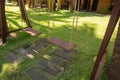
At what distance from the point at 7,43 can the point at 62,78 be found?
2.61 meters

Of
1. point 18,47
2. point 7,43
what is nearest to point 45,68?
point 18,47

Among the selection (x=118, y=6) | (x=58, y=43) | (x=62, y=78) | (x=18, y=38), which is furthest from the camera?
(x=18, y=38)

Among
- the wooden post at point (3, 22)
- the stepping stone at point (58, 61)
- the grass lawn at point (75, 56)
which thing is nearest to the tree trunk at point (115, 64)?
the grass lawn at point (75, 56)

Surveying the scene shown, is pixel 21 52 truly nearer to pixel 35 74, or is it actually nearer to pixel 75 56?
pixel 35 74

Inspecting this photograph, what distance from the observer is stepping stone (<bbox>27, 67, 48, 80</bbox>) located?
11.1 feet

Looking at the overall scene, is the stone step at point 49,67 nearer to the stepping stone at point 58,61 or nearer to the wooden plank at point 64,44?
the stepping stone at point 58,61

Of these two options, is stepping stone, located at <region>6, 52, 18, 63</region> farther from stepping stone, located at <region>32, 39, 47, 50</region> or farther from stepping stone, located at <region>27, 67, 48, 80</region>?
stepping stone, located at <region>32, 39, 47, 50</region>

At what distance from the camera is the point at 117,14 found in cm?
214

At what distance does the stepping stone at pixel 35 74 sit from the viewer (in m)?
3.37

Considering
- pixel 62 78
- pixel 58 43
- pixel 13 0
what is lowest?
pixel 62 78

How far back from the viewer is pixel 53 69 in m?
3.70

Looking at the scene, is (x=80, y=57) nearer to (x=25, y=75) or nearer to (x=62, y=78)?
(x=62, y=78)

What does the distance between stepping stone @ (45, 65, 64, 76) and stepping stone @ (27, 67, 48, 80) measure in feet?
0.79

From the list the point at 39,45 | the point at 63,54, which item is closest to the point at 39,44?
the point at 39,45
